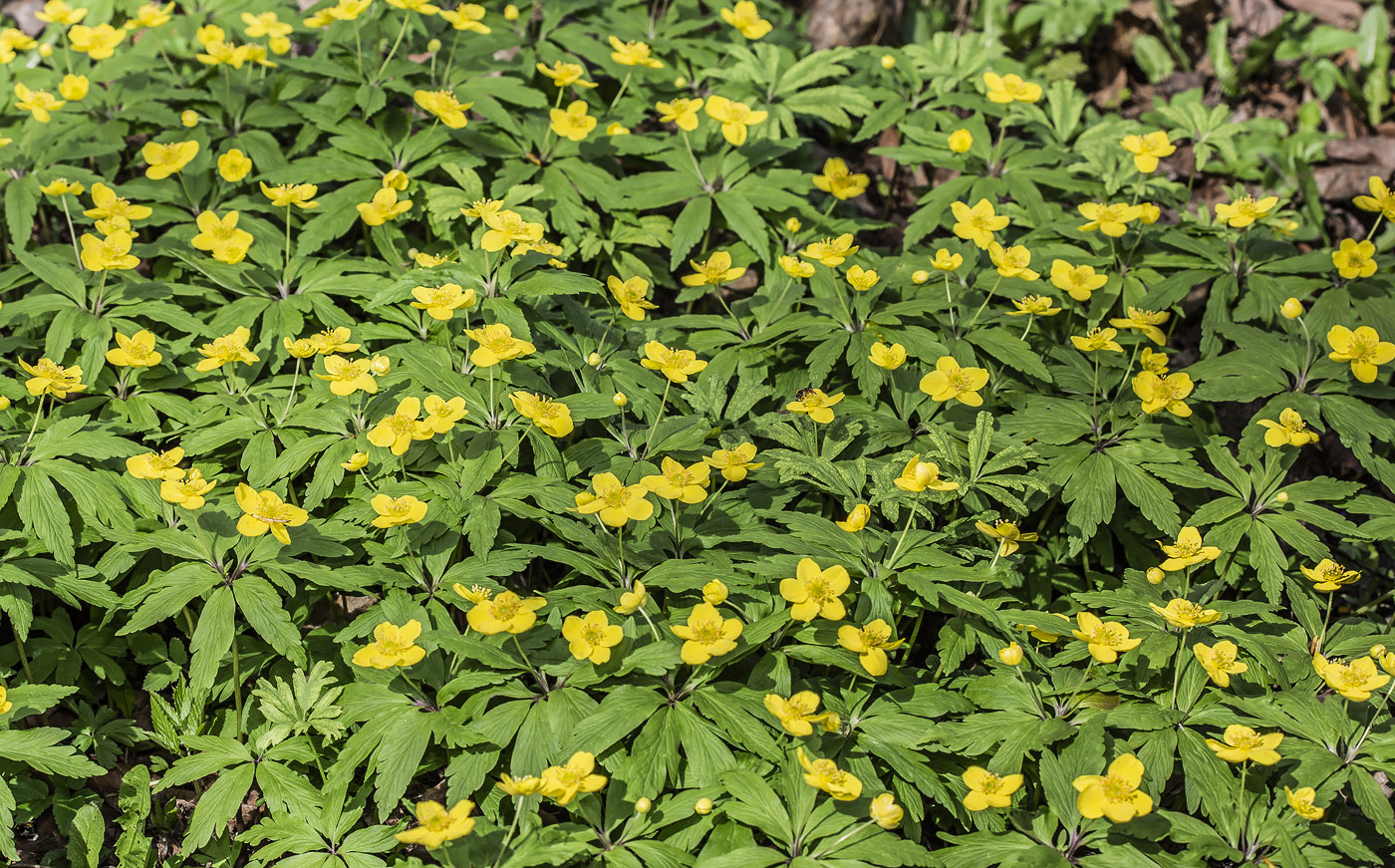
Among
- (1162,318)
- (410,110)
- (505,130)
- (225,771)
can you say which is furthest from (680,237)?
(225,771)

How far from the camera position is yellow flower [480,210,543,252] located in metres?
3.46

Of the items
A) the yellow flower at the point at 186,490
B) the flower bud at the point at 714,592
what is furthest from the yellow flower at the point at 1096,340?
the yellow flower at the point at 186,490

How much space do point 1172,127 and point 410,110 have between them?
11.9 feet

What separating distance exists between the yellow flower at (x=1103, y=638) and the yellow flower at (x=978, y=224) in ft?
4.96

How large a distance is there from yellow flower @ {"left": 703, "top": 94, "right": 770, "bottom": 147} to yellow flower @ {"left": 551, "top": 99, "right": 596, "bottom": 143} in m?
0.49

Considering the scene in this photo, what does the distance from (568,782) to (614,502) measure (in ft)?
2.52

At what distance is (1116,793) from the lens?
2.49 metres

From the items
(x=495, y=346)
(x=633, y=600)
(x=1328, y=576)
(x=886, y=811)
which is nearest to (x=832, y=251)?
(x=495, y=346)

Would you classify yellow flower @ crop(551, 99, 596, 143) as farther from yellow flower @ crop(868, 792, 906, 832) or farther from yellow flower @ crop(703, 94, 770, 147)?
yellow flower @ crop(868, 792, 906, 832)

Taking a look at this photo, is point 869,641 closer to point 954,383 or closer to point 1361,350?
point 954,383

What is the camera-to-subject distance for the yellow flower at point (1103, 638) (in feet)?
9.02

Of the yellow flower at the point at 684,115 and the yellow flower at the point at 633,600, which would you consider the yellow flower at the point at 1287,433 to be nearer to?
the yellow flower at the point at 633,600

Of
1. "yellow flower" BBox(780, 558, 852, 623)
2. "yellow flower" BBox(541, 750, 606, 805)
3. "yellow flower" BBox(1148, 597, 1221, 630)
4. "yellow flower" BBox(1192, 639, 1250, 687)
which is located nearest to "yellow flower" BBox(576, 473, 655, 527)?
"yellow flower" BBox(780, 558, 852, 623)

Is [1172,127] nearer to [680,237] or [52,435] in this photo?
[680,237]
